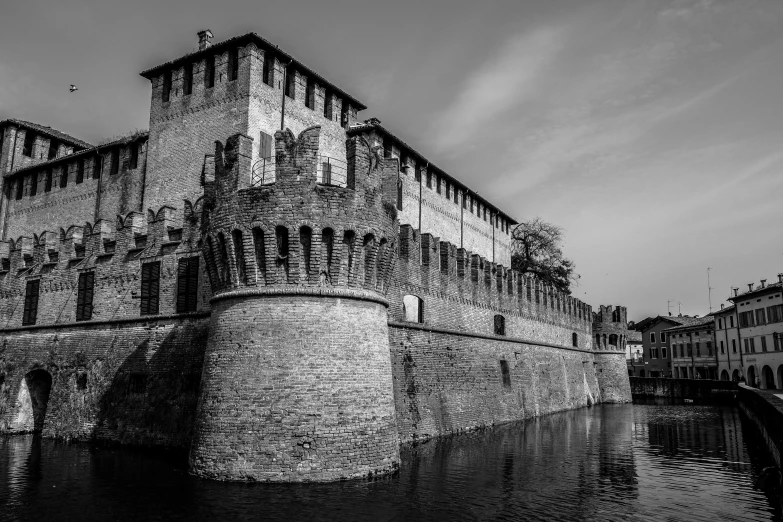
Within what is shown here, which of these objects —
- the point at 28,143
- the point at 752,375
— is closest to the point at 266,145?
the point at 28,143

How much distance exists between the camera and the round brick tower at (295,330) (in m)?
13.6

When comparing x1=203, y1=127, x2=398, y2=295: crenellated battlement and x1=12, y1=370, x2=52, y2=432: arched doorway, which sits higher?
x1=203, y1=127, x2=398, y2=295: crenellated battlement

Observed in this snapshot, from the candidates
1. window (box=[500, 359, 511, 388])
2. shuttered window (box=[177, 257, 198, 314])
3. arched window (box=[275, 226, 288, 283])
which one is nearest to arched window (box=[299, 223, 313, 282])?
arched window (box=[275, 226, 288, 283])

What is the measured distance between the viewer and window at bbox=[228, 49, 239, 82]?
86.6ft

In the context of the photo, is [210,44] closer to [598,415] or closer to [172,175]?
[172,175]

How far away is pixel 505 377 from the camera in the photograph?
1131 inches

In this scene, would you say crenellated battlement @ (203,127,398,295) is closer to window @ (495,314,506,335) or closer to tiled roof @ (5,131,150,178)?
window @ (495,314,506,335)

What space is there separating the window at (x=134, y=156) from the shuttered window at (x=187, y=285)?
11.2 m

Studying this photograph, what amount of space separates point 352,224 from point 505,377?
654 inches

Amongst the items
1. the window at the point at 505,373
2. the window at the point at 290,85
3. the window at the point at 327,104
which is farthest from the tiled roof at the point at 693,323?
the window at the point at 290,85

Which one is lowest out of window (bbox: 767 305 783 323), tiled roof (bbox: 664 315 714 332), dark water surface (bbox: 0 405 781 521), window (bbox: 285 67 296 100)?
dark water surface (bbox: 0 405 781 521)

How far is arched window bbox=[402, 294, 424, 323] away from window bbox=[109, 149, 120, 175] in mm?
17287

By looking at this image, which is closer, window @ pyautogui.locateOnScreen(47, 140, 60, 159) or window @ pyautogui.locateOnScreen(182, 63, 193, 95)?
window @ pyautogui.locateOnScreen(182, 63, 193, 95)

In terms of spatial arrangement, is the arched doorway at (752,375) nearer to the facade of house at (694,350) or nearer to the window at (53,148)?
the facade of house at (694,350)
